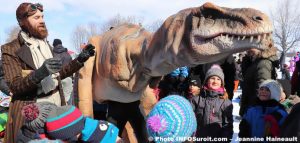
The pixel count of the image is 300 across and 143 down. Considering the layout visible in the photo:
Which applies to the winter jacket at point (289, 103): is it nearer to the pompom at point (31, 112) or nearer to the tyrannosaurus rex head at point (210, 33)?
the tyrannosaurus rex head at point (210, 33)

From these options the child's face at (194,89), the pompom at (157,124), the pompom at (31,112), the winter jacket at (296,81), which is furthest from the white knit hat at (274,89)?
the pompom at (31,112)

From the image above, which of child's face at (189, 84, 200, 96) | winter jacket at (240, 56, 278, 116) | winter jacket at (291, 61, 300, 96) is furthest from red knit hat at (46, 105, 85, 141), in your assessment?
winter jacket at (291, 61, 300, 96)

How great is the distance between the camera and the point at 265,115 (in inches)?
119

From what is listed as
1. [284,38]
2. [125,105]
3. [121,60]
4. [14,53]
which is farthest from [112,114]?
[284,38]

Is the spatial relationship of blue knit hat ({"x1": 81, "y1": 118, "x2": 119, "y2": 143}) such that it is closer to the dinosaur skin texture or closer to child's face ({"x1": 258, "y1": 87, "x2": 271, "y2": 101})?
the dinosaur skin texture

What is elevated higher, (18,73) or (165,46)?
(165,46)

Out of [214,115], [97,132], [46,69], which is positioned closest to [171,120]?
[97,132]

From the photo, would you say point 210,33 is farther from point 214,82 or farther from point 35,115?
point 214,82

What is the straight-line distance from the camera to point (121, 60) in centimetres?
281

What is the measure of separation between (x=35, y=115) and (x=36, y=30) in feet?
2.65

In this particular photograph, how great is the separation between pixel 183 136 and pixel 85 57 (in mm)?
883

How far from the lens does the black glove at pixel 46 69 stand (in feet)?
7.74

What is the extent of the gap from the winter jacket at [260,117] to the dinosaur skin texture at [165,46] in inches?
37.3

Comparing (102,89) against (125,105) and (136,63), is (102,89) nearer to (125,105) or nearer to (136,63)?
Answer: (125,105)
